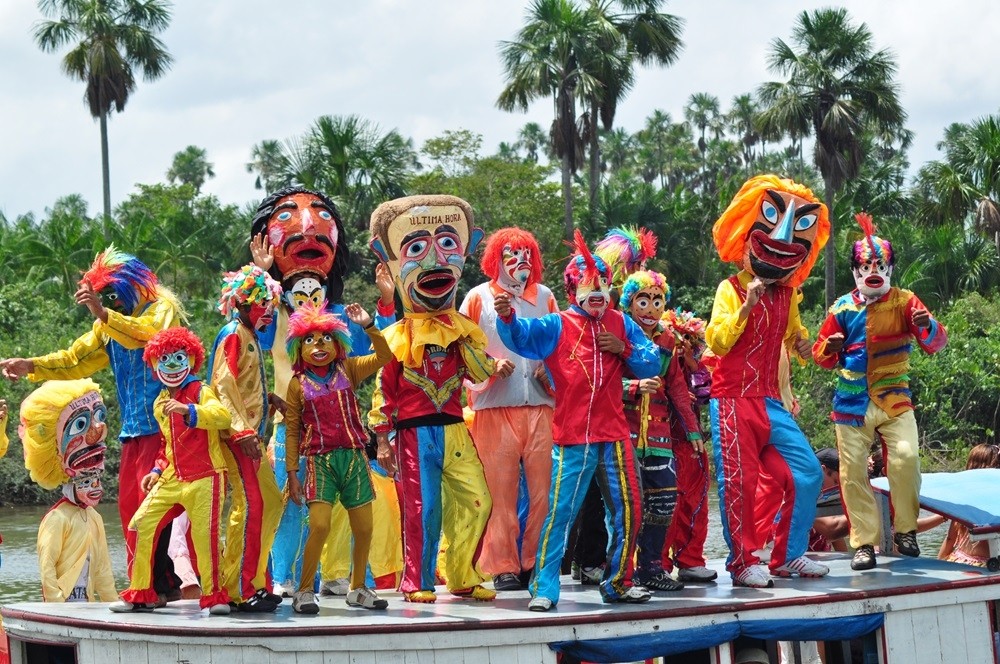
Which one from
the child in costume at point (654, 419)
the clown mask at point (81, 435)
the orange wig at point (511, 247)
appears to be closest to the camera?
the child in costume at point (654, 419)

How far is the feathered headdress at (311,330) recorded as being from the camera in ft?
23.0

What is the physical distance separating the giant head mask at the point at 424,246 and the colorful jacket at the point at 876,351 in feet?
7.45

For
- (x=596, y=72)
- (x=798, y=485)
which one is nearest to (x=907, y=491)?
(x=798, y=485)

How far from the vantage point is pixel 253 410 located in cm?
719

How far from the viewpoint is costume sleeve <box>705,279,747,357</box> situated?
728 cm

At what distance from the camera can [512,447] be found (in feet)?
26.1

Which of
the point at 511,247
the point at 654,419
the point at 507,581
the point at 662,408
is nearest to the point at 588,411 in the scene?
the point at 654,419

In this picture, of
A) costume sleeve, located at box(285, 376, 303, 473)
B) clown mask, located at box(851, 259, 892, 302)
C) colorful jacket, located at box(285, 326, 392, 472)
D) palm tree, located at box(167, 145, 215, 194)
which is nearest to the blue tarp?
colorful jacket, located at box(285, 326, 392, 472)

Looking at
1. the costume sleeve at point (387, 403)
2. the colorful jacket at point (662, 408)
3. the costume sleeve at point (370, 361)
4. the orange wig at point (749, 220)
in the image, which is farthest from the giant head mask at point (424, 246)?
the orange wig at point (749, 220)

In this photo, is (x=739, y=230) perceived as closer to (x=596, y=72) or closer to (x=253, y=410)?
(x=253, y=410)

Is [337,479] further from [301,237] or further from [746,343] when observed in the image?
[746,343]

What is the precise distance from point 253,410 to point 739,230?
2.92 m

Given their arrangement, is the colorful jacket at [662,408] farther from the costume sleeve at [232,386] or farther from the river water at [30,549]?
the river water at [30,549]

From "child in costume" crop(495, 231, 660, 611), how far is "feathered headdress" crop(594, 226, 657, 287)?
59cm
